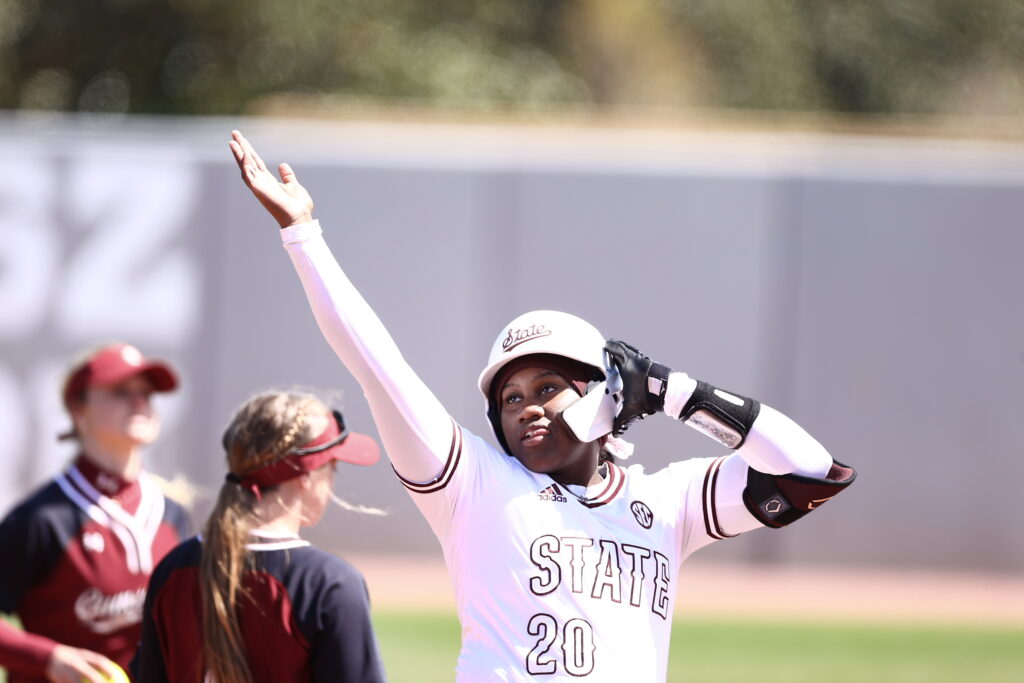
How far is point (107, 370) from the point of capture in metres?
4.73

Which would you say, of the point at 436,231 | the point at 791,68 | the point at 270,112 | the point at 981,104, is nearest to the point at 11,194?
the point at 270,112

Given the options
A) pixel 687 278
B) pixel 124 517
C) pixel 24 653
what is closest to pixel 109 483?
pixel 124 517

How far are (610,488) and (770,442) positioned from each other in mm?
444

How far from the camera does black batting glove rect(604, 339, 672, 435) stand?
3.46 m

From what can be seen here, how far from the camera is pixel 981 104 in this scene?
27000mm

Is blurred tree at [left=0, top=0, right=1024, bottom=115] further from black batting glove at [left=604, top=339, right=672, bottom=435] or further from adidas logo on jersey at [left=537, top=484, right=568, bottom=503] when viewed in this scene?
adidas logo on jersey at [left=537, top=484, right=568, bottom=503]

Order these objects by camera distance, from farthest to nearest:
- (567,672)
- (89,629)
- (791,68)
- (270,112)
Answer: (791,68), (270,112), (89,629), (567,672)

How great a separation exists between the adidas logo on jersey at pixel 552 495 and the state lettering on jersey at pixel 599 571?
0.37 ft

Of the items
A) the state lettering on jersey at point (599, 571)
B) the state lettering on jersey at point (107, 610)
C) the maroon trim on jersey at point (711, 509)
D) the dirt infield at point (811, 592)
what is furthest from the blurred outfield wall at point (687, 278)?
the state lettering on jersey at point (599, 571)

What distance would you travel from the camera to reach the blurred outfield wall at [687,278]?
48.0 ft

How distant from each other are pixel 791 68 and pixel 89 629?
24.0m

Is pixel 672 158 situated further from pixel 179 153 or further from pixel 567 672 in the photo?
pixel 567 672

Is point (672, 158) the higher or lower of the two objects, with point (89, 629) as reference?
higher

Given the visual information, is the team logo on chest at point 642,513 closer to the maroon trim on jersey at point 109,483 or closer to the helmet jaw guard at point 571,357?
the helmet jaw guard at point 571,357
